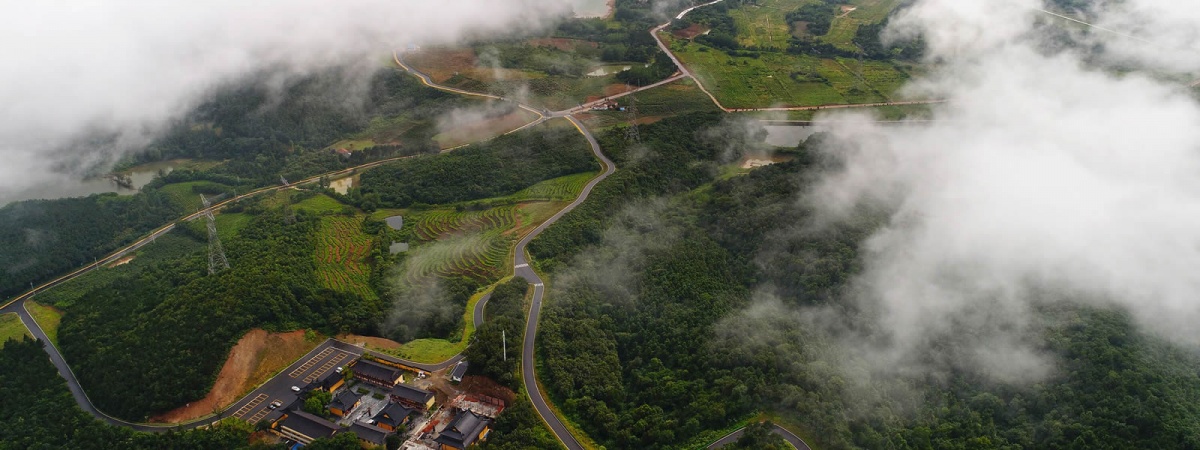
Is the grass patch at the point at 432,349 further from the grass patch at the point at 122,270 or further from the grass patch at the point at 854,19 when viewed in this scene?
the grass patch at the point at 854,19

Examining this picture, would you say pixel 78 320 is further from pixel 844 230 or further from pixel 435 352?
pixel 844 230

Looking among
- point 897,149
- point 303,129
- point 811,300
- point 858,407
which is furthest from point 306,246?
point 897,149

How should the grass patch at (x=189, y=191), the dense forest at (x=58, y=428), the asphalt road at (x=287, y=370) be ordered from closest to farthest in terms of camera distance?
the dense forest at (x=58, y=428) → the asphalt road at (x=287, y=370) → the grass patch at (x=189, y=191)

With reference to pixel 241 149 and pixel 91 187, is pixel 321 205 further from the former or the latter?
pixel 91 187

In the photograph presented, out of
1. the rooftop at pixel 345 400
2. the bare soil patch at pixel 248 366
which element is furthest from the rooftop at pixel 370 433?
the bare soil patch at pixel 248 366

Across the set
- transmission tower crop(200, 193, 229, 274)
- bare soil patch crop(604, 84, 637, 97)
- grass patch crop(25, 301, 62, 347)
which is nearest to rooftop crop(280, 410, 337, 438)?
transmission tower crop(200, 193, 229, 274)

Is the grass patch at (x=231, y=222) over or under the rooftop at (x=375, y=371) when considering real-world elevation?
over

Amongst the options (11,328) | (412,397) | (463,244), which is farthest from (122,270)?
(412,397)
